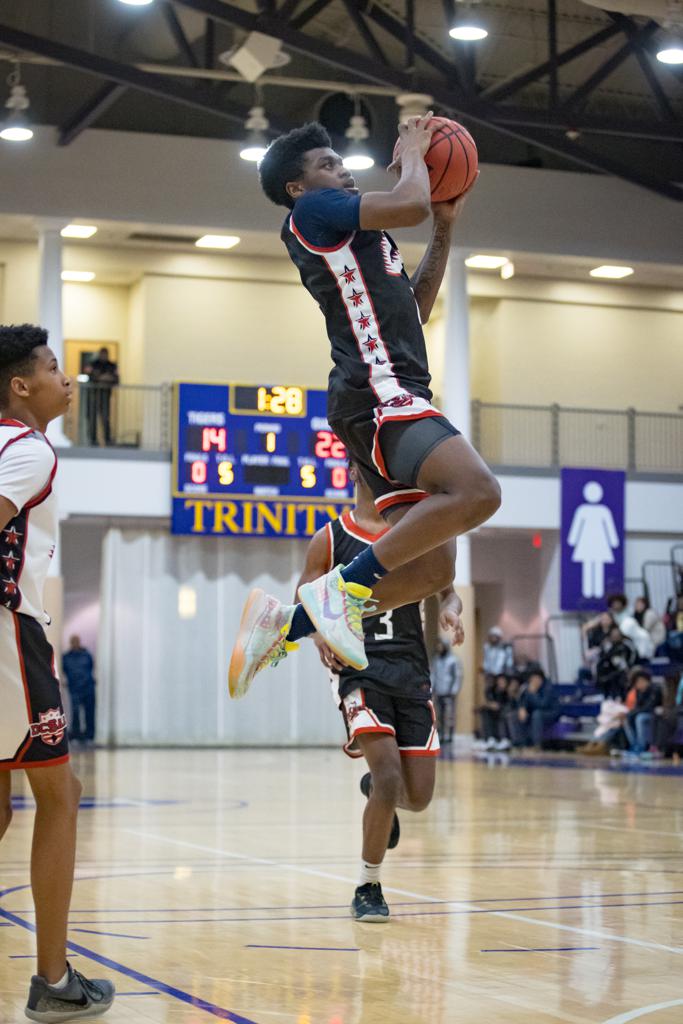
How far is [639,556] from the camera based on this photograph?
26281mm

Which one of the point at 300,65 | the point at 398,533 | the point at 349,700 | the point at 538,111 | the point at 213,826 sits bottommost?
the point at 213,826

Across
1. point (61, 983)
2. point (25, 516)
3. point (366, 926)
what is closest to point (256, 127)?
point (366, 926)

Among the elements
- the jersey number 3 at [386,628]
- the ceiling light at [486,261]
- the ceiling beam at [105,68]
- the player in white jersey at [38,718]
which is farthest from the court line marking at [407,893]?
the ceiling light at [486,261]

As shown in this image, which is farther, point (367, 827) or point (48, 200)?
point (48, 200)

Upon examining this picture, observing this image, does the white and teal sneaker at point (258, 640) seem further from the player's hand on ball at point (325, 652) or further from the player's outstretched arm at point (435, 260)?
the player's outstretched arm at point (435, 260)

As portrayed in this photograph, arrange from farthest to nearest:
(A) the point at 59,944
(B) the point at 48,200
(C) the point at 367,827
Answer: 1. (B) the point at 48,200
2. (C) the point at 367,827
3. (A) the point at 59,944

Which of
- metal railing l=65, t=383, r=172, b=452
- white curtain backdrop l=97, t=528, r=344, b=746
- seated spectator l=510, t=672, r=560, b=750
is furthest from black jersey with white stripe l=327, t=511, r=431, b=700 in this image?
white curtain backdrop l=97, t=528, r=344, b=746

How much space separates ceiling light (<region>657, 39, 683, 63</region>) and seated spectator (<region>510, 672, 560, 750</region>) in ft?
29.6

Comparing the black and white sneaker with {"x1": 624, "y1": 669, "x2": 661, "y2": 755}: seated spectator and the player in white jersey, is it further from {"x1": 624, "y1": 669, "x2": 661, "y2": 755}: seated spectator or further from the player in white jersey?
{"x1": 624, "y1": 669, "x2": 661, "y2": 755}: seated spectator

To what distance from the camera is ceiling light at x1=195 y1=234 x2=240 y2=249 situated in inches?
988

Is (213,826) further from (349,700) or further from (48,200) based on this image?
(48,200)

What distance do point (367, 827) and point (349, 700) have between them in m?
0.56

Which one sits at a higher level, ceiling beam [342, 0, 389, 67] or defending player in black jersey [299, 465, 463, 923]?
ceiling beam [342, 0, 389, 67]

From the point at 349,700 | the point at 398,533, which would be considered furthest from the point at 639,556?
the point at 398,533
